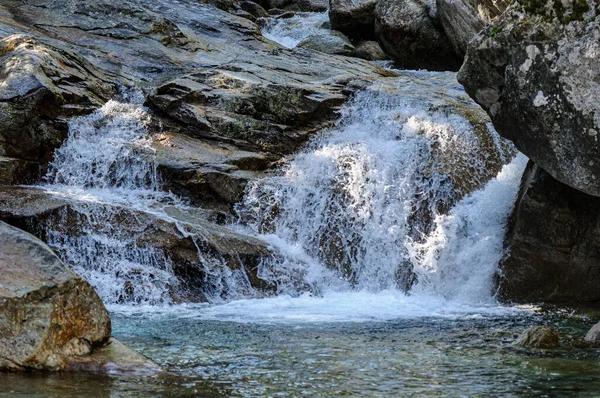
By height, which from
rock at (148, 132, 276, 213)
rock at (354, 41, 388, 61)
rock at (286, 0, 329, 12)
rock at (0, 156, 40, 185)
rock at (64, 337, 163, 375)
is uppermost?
rock at (286, 0, 329, 12)

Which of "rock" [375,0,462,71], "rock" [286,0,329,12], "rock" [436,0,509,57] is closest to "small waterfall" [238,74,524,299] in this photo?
"rock" [436,0,509,57]

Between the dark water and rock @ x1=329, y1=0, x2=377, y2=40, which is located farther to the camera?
rock @ x1=329, y1=0, x2=377, y2=40

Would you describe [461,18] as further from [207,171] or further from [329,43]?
[207,171]

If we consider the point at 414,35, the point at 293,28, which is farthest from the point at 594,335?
the point at 293,28

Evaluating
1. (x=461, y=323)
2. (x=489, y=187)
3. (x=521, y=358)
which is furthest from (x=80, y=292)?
(x=489, y=187)

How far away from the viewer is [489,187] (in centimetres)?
1339

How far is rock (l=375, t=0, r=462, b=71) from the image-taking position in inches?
837

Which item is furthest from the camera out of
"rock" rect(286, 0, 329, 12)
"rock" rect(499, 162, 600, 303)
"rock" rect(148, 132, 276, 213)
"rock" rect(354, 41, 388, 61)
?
"rock" rect(286, 0, 329, 12)

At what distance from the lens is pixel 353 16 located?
23828mm

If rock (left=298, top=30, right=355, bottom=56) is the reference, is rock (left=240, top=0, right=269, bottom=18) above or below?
above

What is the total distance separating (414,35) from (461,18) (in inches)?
116

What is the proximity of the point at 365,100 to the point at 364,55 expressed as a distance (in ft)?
21.9

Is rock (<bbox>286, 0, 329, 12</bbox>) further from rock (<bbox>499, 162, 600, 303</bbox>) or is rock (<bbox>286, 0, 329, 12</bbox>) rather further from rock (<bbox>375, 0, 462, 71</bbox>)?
rock (<bbox>499, 162, 600, 303</bbox>)

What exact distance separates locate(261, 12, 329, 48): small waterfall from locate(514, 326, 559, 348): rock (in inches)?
679
